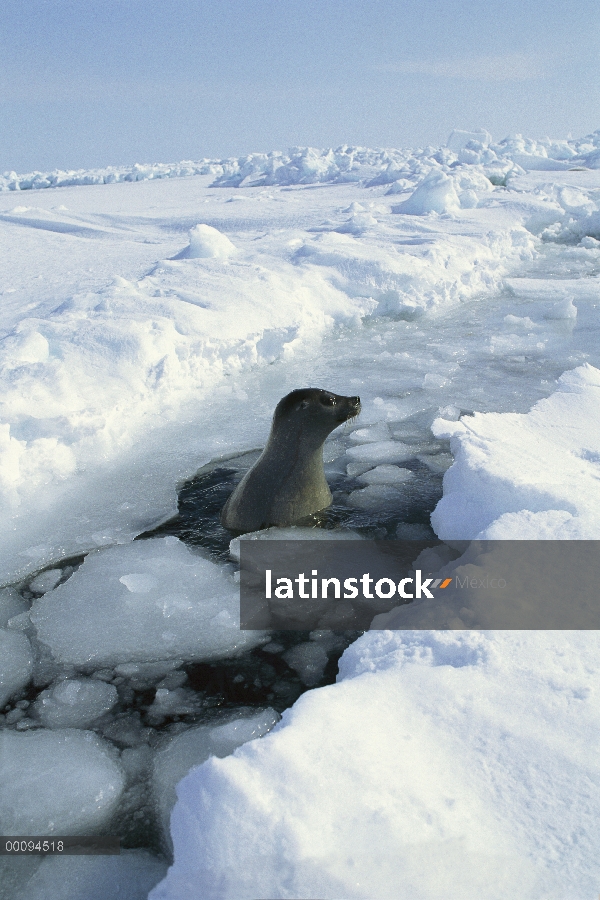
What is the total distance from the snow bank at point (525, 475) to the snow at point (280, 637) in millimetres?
14

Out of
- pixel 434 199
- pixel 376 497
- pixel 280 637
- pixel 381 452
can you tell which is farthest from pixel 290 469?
pixel 434 199

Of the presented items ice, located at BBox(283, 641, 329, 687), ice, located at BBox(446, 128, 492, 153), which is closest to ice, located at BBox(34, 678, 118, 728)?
ice, located at BBox(283, 641, 329, 687)

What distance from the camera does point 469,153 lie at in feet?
62.8

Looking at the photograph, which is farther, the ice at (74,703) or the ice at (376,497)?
the ice at (376,497)

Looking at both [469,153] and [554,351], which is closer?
[554,351]

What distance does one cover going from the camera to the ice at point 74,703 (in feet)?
6.61

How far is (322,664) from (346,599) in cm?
41

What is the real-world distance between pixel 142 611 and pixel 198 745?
728 mm

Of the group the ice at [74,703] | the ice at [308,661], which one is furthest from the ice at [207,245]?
the ice at [74,703]

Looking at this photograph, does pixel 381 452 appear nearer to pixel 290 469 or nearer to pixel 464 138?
pixel 290 469

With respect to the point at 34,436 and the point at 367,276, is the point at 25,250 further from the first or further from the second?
the point at 34,436

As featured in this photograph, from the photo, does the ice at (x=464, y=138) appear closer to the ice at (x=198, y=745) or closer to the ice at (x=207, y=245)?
the ice at (x=207, y=245)

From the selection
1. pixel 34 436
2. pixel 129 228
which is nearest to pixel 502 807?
pixel 34 436

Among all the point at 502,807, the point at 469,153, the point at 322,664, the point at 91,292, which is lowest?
the point at 322,664
